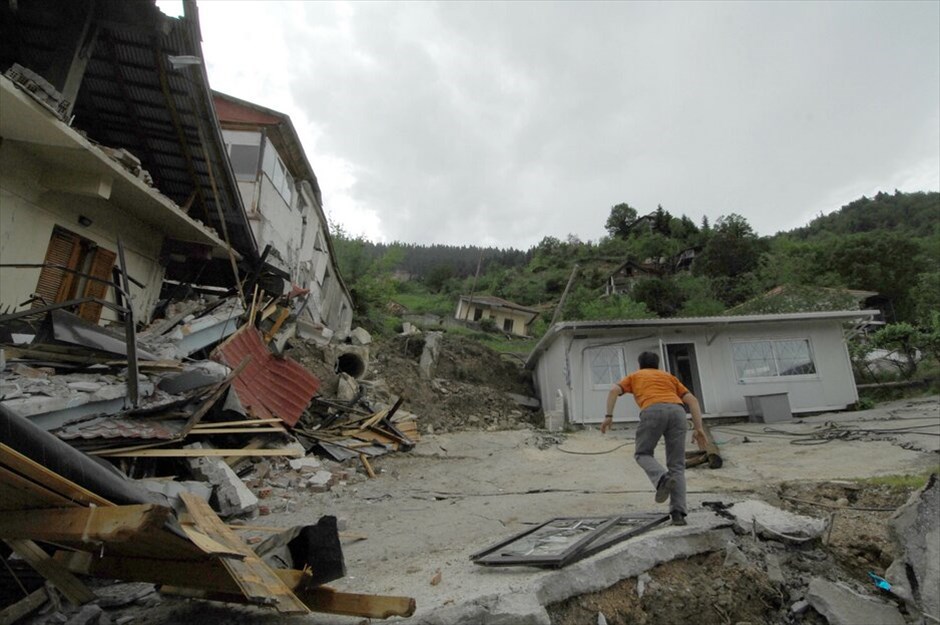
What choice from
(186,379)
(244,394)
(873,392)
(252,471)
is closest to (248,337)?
(244,394)

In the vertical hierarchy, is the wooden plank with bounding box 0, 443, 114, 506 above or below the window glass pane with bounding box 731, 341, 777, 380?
below

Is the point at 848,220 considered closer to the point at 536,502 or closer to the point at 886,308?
the point at 886,308

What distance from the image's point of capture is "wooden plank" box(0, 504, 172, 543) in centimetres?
178

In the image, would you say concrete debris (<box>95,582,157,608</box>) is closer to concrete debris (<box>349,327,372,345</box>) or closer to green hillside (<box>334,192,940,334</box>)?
concrete debris (<box>349,327,372,345</box>)

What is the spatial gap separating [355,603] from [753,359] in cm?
1403

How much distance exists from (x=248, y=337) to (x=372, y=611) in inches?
257

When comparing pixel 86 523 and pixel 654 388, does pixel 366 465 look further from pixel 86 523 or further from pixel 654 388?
pixel 86 523

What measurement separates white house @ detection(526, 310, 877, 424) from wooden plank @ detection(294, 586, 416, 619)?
10963mm

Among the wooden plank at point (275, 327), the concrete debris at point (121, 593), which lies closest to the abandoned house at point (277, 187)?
the wooden plank at point (275, 327)

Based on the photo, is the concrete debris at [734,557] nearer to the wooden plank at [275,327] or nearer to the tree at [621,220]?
the wooden plank at [275,327]

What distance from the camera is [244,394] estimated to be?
713cm

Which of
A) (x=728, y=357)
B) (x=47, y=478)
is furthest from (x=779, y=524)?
(x=728, y=357)

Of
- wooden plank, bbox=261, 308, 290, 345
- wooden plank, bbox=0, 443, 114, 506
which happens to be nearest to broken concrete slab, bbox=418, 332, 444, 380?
wooden plank, bbox=261, 308, 290, 345

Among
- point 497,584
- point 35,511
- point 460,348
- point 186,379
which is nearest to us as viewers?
point 35,511
